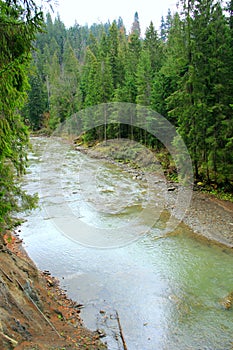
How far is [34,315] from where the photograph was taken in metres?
6.48

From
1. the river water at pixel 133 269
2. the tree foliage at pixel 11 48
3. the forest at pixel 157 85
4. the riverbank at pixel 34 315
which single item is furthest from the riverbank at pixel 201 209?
the tree foliage at pixel 11 48

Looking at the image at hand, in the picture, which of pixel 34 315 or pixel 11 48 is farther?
pixel 34 315

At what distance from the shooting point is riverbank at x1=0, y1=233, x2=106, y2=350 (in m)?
5.48

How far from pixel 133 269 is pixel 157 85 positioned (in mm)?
19366

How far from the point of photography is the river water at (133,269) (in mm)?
7801

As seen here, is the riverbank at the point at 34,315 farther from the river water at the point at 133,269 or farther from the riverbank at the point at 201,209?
the riverbank at the point at 201,209

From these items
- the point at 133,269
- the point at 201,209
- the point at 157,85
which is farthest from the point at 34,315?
the point at 157,85

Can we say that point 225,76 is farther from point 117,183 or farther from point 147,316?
A: point 147,316

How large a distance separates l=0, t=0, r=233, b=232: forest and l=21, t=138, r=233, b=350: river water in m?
3.24

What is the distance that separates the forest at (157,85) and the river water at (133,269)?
10.6ft

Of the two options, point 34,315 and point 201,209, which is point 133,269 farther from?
point 201,209

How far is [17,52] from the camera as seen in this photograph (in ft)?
19.4

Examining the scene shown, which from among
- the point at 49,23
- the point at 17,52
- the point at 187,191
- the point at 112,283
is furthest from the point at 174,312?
the point at 49,23

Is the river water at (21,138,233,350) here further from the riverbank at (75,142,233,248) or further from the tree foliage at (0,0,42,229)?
the tree foliage at (0,0,42,229)
